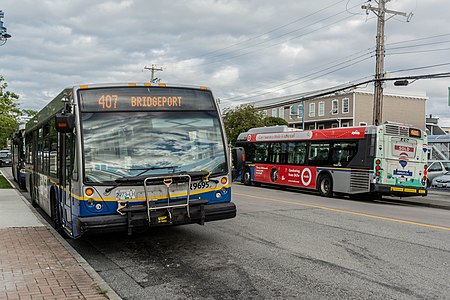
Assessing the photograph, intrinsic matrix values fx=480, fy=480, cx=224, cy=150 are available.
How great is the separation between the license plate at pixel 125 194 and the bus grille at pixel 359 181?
1228cm

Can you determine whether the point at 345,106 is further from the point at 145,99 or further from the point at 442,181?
the point at 145,99

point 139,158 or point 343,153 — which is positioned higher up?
point 139,158

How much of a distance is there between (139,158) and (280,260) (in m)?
2.68

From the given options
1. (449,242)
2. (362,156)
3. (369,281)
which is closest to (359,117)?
(362,156)

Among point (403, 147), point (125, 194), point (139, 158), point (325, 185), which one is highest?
point (139, 158)

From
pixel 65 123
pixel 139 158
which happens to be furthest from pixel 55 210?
pixel 139 158

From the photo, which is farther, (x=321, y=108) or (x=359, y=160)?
(x=321, y=108)

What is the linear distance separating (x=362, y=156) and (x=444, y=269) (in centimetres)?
1135

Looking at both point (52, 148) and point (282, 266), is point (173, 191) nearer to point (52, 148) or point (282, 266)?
point (282, 266)

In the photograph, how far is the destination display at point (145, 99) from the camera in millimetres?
7574

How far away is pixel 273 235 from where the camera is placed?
9398 mm

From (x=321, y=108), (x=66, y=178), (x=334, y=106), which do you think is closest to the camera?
(x=66, y=178)

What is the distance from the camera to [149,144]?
7.61 metres

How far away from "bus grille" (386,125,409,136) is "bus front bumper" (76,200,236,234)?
1179cm
